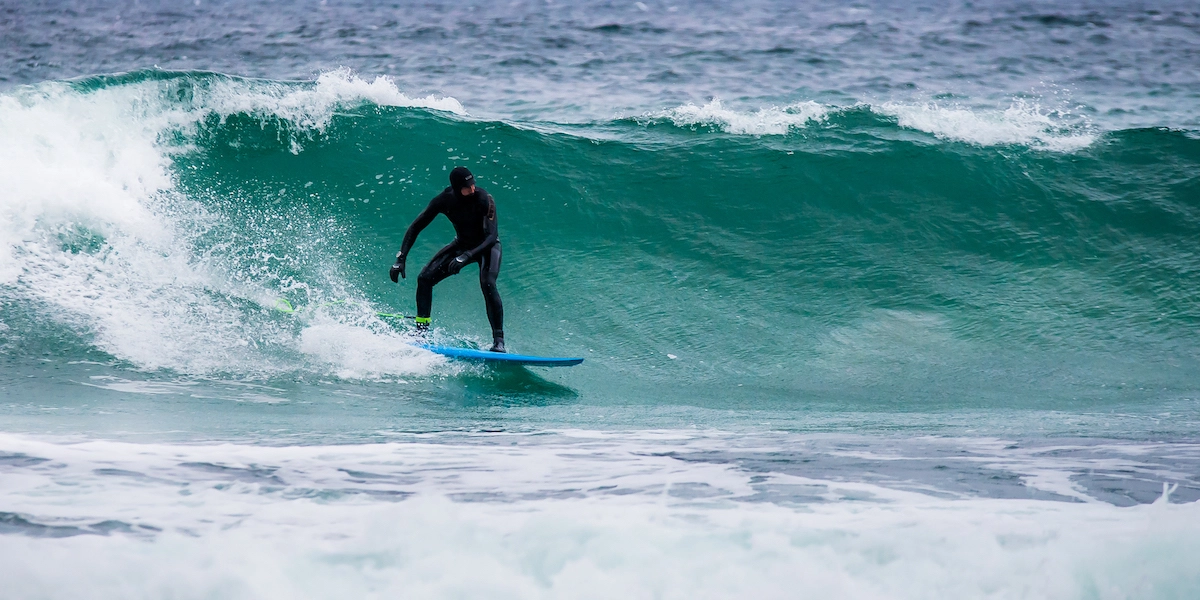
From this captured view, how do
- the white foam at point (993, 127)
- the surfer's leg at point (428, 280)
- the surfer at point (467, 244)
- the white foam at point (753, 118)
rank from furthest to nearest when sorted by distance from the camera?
the white foam at point (753, 118) → the white foam at point (993, 127) → the surfer's leg at point (428, 280) → the surfer at point (467, 244)

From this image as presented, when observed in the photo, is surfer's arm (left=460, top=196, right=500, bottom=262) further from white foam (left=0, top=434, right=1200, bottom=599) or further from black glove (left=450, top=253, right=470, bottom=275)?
white foam (left=0, top=434, right=1200, bottom=599)

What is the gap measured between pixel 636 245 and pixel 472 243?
2.69m

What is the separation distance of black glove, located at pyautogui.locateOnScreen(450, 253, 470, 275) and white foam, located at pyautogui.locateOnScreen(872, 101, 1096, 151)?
21.2ft

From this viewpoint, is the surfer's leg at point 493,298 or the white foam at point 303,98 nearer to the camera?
the surfer's leg at point 493,298

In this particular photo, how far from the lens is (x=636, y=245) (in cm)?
949

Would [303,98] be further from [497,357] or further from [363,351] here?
[497,357]

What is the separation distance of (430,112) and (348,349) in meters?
4.77

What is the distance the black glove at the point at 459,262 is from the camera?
6930mm

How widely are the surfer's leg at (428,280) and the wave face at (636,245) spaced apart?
0.80 feet

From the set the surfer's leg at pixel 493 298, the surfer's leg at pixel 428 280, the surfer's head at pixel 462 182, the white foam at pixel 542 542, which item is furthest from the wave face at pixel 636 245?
the white foam at pixel 542 542

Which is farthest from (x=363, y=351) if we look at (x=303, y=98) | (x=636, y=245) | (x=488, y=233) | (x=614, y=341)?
(x=303, y=98)

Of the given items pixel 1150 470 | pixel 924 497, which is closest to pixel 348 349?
pixel 924 497

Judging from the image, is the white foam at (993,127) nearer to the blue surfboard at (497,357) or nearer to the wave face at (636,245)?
the wave face at (636,245)

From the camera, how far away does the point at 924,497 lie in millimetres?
4332
